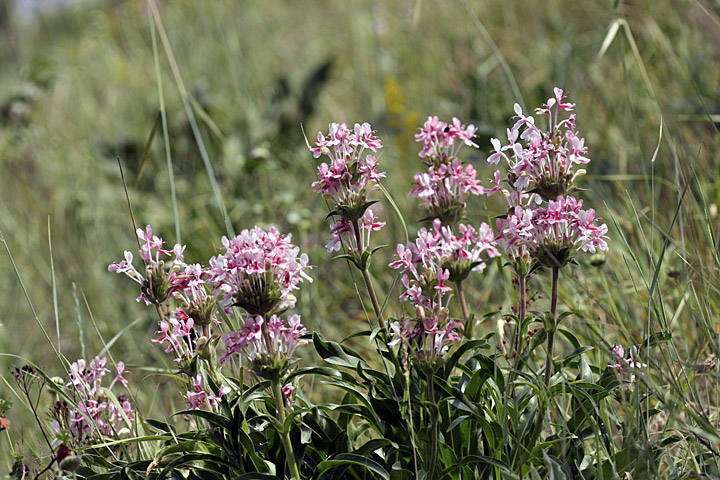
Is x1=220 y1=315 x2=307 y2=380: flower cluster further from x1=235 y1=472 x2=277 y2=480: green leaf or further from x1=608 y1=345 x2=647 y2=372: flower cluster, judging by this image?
x1=608 y1=345 x2=647 y2=372: flower cluster

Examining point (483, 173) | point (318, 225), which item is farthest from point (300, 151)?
point (483, 173)

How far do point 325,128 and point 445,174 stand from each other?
122 inches

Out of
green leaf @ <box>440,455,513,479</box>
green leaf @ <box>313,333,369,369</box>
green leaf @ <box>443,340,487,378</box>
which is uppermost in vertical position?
green leaf @ <box>313,333,369,369</box>

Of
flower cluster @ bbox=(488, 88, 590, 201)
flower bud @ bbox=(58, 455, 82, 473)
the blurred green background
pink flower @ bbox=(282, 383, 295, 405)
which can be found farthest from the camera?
the blurred green background

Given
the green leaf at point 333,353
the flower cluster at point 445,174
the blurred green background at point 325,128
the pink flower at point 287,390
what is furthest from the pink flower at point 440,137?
the blurred green background at point 325,128

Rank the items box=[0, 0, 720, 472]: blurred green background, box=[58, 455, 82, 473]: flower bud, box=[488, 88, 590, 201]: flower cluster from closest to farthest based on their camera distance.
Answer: box=[58, 455, 82, 473]: flower bud, box=[488, 88, 590, 201]: flower cluster, box=[0, 0, 720, 472]: blurred green background

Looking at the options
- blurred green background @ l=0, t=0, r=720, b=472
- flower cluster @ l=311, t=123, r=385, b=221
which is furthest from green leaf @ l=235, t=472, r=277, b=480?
blurred green background @ l=0, t=0, r=720, b=472

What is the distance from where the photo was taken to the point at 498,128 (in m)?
3.44

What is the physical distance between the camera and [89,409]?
1.38 m

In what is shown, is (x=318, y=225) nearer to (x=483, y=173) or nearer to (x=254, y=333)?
(x=483, y=173)

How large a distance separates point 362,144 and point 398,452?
1.85 feet

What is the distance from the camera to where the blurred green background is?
2.20 metres

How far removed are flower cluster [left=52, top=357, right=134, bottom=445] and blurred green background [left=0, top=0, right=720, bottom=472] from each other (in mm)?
393

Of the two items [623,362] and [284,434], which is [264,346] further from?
[623,362]
